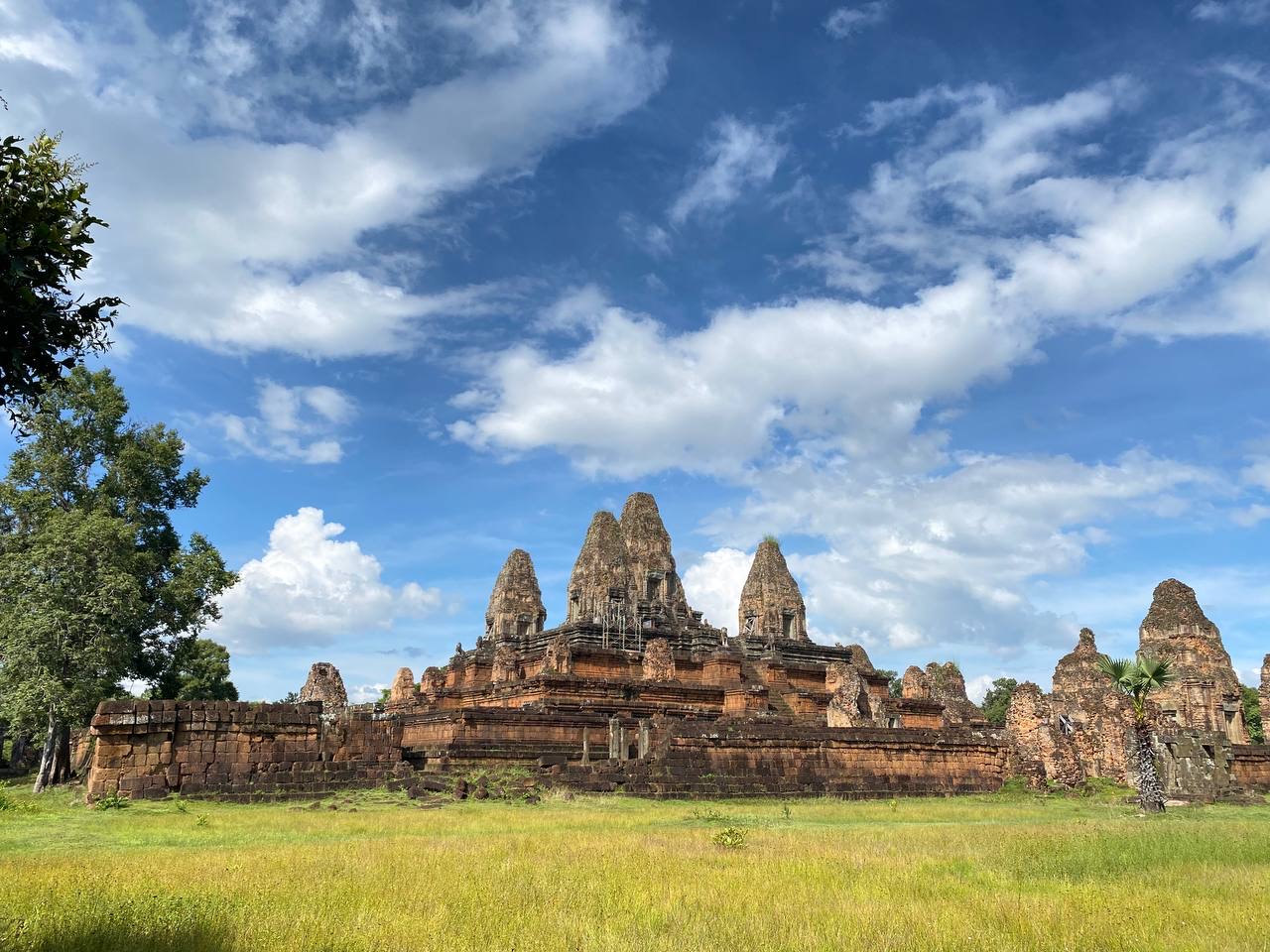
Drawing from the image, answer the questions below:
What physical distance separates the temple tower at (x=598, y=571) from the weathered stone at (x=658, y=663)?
14912mm

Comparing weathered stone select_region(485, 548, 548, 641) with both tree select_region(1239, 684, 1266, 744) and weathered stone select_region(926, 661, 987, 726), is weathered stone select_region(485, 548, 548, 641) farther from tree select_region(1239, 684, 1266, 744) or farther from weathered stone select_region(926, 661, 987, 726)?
tree select_region(1239, 684, 1266, 744)

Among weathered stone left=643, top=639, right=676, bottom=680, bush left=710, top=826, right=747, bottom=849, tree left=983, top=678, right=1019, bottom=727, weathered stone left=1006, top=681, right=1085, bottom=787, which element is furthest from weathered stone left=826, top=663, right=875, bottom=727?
tree left=983, top=678, right=1019, bottom=727

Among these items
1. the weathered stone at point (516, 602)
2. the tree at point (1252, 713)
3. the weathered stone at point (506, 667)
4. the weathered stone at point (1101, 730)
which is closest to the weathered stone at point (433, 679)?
the weathered stone at point (506, 667)

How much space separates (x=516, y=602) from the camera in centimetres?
5231

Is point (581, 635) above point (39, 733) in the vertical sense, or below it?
above

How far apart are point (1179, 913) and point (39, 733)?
1325 inches

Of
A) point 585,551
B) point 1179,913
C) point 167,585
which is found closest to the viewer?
point 1179,913

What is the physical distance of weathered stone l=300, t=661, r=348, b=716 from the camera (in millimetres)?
32312

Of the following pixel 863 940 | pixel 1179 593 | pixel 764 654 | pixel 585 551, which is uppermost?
pixel 585 551

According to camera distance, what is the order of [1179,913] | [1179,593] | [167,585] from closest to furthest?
1. [1179,913]
2. [167,585]
3. [1179,593]

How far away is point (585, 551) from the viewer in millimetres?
50000

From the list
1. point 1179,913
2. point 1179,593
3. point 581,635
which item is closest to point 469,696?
point 581,635

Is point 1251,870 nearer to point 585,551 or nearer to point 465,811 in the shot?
point 465,811

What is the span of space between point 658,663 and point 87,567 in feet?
57.1
